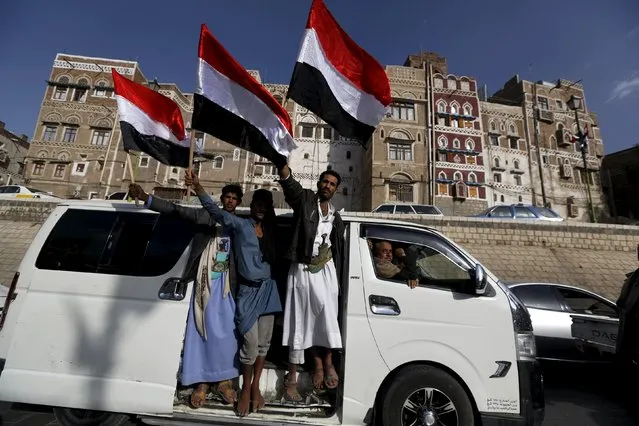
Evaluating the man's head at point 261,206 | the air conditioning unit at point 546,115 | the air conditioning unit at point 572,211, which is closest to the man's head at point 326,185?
the man's head at point 261,206

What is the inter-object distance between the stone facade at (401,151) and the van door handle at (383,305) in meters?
27.1

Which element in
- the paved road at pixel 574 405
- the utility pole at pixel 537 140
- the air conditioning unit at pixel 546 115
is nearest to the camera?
the paved road at pixel 574 405

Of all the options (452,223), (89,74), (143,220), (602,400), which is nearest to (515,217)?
(452,223)

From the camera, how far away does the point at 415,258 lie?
3102 millimetres

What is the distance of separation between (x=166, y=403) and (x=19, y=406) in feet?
6.55

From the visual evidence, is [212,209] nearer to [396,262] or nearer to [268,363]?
[268,363]

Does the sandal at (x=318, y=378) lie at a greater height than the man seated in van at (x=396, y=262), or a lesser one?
lesser

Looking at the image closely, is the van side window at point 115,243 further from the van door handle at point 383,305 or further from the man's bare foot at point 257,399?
the van door handle at point 383,305

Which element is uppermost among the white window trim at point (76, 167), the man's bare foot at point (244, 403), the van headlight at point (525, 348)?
the white window trim at point (76, 167)

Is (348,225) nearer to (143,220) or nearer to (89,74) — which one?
(143,220)

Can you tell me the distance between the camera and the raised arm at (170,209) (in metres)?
2.94

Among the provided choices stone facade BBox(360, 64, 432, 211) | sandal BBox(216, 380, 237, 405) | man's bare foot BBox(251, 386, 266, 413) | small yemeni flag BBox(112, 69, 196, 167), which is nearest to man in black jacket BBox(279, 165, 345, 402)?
man's bare foot BBox(251, 386, 266, 413)

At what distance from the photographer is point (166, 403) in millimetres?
2820

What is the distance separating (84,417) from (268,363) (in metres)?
1.94
